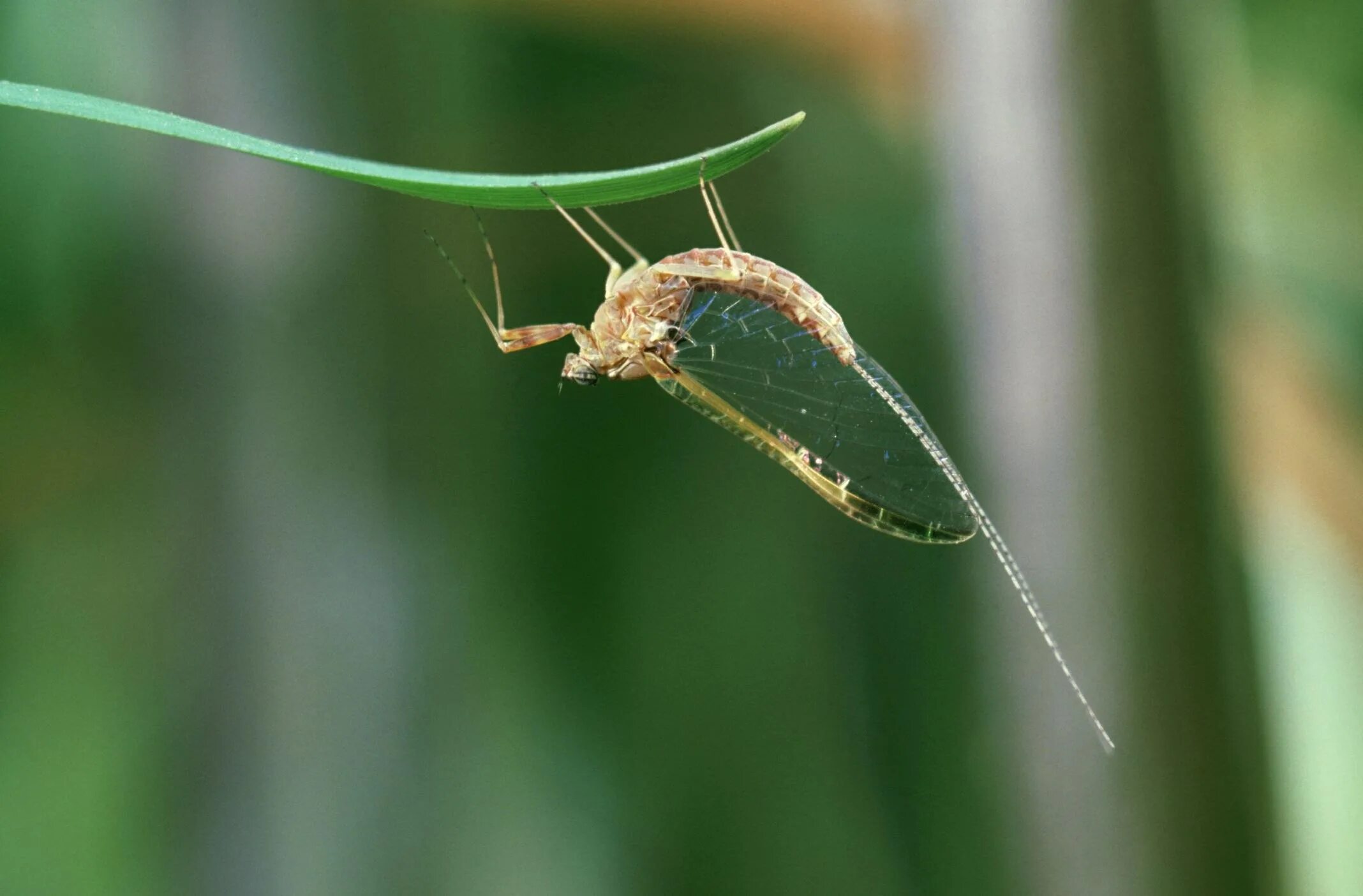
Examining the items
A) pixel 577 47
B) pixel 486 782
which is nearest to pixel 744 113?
pixel 577 47

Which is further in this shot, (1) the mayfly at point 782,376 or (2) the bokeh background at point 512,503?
(2) the bokeh background at point 512,503

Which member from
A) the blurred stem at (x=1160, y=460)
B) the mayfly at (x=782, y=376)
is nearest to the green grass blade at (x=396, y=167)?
the mayfly at (x=782, y=376)

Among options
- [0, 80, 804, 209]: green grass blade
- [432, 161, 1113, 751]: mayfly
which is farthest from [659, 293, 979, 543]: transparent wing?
[0, 80, 804, 209]: green grass blade

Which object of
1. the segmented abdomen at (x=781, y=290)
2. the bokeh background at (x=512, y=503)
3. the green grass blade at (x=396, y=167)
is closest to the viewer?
the green grass blade at (x=396, y=167)

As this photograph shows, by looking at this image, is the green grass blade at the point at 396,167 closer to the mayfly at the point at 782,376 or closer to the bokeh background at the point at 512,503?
the mayfly at the point at 782,376

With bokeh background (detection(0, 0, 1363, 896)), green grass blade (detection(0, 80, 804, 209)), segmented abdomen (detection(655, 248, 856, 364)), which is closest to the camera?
green grass blade (detection(0, 80, 804, 209))

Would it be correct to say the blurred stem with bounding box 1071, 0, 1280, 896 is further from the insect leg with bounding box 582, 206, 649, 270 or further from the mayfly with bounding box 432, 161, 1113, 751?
the insect leg with bounding box 582, 206, 649, 270

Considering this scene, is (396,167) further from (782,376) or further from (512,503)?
(512,503)
